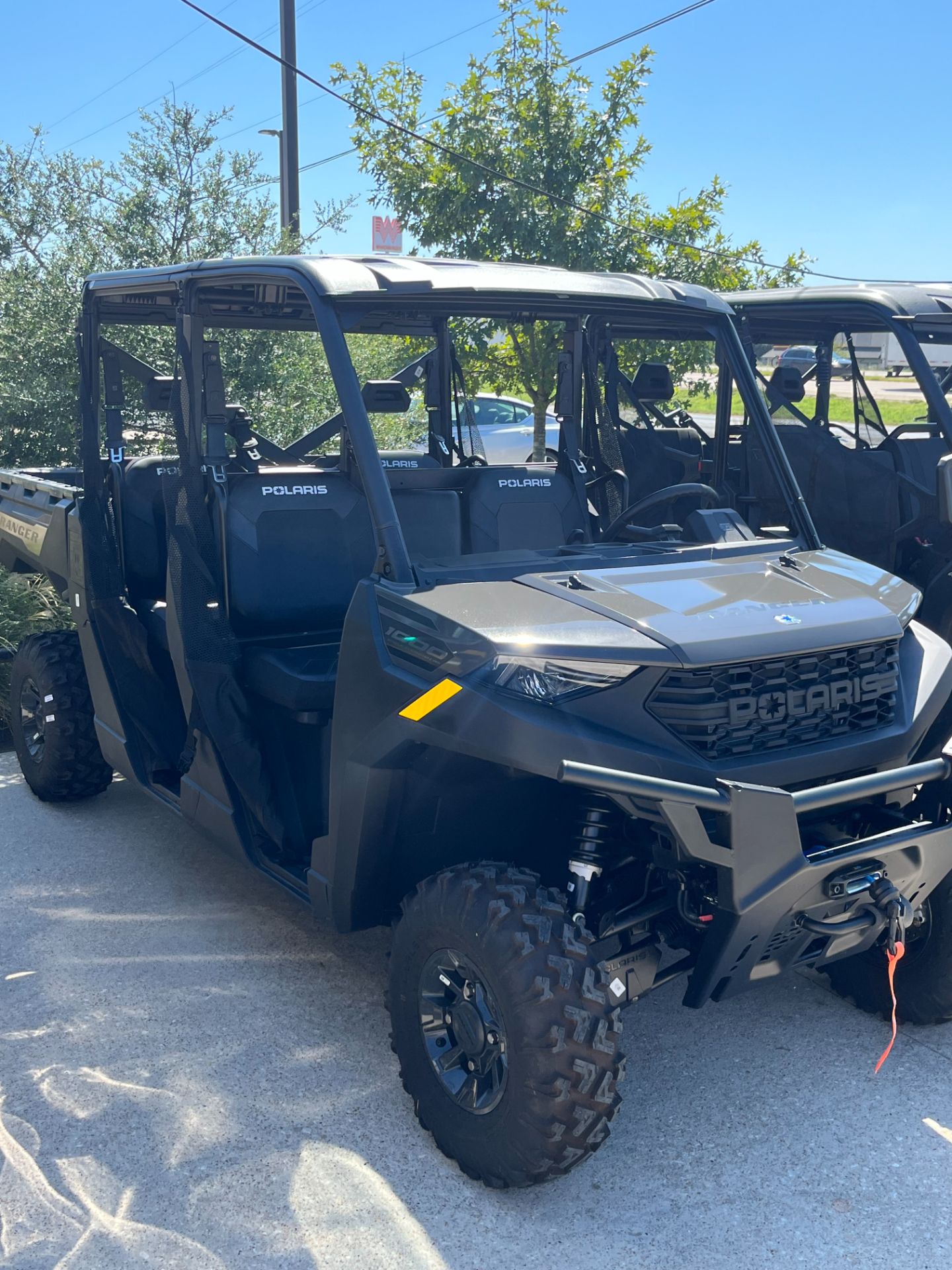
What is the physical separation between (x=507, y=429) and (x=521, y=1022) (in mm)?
7099

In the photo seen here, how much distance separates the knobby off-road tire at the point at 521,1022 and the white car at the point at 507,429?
6.89 feet

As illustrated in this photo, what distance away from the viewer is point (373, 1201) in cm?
282

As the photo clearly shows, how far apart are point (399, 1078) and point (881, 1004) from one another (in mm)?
1488

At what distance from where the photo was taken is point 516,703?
266cm

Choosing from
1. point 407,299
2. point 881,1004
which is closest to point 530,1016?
point 881,1004

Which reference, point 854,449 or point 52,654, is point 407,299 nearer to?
point 52,654

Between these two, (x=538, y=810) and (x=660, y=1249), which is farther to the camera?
(x=538, y=810)

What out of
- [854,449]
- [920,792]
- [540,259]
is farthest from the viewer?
[540,259]

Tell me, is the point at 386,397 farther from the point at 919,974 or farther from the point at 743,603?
the point at 919,974

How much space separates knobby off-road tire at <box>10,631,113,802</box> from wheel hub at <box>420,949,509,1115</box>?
8.66 ft

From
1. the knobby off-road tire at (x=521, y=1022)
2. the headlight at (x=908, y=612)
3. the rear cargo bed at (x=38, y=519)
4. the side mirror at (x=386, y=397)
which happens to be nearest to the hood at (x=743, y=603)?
the headlight at (x=908, y=612)

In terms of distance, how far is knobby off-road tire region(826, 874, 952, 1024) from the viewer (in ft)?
11.3

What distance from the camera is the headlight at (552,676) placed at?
2.67 meters

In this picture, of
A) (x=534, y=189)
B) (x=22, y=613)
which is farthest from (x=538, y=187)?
(x=22, y=613)
